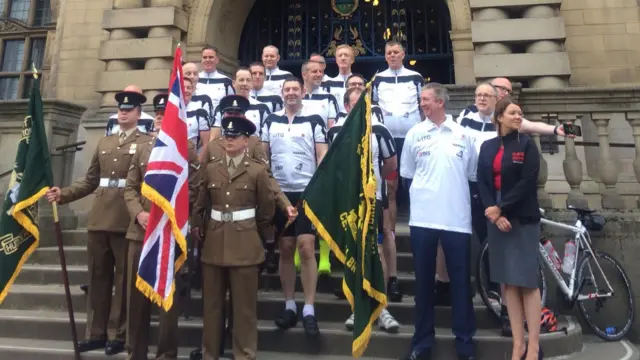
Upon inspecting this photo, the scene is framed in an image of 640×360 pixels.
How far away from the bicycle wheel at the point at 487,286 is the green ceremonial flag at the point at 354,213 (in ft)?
4.12

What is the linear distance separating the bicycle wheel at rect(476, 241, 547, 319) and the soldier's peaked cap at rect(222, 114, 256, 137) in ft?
8.33

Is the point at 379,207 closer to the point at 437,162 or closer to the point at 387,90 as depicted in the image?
the point at 437,162

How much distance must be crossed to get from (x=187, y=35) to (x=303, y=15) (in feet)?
8.54

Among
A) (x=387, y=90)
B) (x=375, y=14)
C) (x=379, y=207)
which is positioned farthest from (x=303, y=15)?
(x=379, y=207)

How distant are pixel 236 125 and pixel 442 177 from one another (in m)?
1.82

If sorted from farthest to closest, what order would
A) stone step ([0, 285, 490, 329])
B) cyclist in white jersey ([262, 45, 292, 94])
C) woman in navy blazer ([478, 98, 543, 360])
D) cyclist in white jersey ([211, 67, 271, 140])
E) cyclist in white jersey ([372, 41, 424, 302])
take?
cyclist in white jersey ([262, 45, 292, 94]) → cyclist in white jersey ([372, 41, 424, 302]) → cyclist in white jersey ([211, 67, 271, 140]) → stone step ([0, 285, 490, 329]) → woman in navy blazer ([478, 98, 543, 360])

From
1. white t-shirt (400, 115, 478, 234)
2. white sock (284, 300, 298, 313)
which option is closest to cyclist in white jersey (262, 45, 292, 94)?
white t-shirt (400, 115, 478, 234)

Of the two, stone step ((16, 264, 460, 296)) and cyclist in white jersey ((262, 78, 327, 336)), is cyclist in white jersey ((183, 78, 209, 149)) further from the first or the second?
stone step ((16, 264, 460, 296))

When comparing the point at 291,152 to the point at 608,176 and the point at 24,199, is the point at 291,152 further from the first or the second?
the point at 608,176

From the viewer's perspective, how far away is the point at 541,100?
7129 millimetres

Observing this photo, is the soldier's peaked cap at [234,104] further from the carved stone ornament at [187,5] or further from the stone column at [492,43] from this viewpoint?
the carved stone ornament at [187,5]

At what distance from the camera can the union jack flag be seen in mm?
3854

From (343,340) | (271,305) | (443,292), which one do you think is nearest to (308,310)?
(343,340)

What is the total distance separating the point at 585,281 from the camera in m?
5.13
